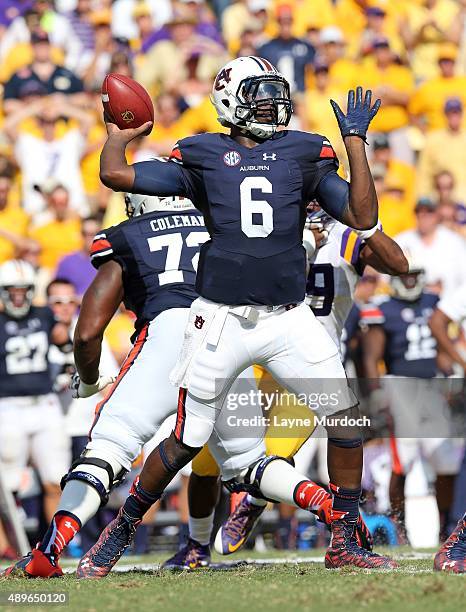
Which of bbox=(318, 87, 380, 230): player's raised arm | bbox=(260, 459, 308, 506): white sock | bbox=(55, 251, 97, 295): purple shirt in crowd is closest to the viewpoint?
bbox=(318, 87, 380, 230): player's raised arm

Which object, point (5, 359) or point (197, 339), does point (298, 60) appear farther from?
point (197, 339)

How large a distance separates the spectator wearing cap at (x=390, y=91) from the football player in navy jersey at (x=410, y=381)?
336cm

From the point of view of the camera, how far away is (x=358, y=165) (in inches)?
209

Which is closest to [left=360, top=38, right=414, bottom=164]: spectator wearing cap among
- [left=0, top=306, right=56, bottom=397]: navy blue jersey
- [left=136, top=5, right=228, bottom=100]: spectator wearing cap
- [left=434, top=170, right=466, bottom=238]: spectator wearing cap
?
[left=434, top=170, right=466, bottom=238]: spectator wearing cap

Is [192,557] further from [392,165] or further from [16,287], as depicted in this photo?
[392,165]

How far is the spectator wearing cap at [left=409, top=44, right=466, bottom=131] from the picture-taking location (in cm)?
1299

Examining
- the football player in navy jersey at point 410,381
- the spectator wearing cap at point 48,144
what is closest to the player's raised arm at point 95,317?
the football player in navy jersey at point 410,381

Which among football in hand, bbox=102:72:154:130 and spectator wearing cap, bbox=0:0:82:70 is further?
spectator wearing cap, bbox=0:0:82:70

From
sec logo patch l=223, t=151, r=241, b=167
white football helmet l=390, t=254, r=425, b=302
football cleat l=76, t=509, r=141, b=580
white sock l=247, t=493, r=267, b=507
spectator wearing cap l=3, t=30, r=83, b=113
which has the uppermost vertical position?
spectator wearing cap l=3, t=30, r=83, b=113

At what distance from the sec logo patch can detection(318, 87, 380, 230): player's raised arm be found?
44 centimetres

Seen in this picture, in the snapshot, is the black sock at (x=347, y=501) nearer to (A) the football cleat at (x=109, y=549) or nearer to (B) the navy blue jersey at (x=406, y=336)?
(A) the football cleat at (x=109, y=549)

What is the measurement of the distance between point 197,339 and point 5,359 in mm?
4299

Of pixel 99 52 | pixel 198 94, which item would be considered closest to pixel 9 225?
pixel 198 94

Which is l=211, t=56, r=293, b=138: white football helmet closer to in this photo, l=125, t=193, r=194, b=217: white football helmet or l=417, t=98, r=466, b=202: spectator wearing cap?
l=125, t=193, r=194, b=217: white football helmet
